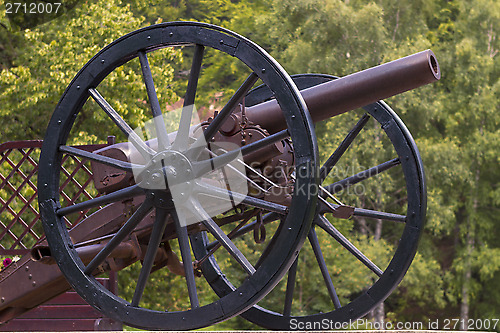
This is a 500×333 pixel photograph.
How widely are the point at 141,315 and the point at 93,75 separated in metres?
1.39

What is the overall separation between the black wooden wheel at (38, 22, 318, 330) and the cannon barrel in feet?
2.67

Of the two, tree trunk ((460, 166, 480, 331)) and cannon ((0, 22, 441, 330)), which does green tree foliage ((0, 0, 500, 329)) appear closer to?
tree trunk ((460, 166, 480, 331))

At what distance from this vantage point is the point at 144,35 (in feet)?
13.4

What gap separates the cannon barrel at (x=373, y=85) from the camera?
4.43m

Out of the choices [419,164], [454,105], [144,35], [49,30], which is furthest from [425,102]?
[144,35]

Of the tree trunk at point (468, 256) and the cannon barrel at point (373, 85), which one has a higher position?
the cannon barrel at point (373, 85)

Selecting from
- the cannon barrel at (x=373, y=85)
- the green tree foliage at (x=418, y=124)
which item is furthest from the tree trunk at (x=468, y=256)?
the cannon barrel at (x=373, y=85)

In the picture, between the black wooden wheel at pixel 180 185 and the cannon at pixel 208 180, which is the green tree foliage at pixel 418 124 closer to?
the cannon at pixel 208 180

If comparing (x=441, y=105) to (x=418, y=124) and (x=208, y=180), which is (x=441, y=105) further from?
(x=208, y=180)

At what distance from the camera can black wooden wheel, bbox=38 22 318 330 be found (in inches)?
142

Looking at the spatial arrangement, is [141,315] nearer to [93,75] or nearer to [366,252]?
[93,75]

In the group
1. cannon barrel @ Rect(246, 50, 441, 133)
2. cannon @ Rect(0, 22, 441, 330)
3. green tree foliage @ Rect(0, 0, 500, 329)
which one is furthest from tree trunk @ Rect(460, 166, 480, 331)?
cannon barrel @ Rect(246, 50, 441, 133)

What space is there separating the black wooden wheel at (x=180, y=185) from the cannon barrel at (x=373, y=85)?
2.67 ft

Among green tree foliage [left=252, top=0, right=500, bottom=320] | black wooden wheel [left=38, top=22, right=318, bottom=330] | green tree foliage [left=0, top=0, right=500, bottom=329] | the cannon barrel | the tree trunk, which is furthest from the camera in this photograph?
the tree trunk
